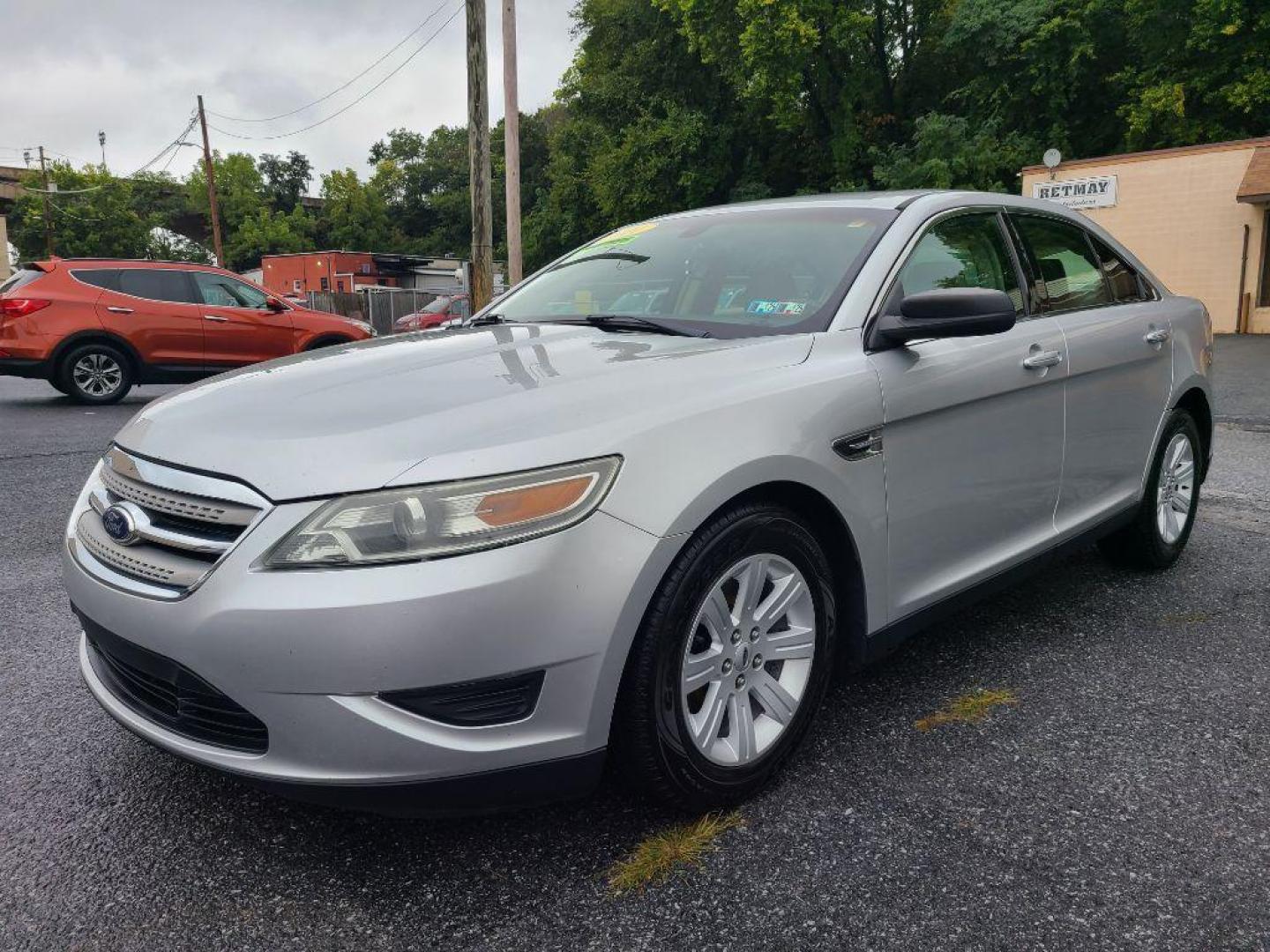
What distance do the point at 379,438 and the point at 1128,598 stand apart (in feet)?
10.3

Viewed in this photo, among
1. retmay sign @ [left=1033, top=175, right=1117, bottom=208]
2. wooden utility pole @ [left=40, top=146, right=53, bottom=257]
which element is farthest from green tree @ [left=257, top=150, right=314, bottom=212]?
retmay sign @ [left=1033, top=175, right=1117, bottom=208]

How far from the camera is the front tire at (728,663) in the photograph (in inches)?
80.0

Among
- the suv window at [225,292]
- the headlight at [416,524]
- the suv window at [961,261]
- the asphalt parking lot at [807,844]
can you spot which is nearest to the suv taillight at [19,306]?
the suv window at [225,292]

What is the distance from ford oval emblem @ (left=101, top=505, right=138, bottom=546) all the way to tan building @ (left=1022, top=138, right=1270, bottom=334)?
23.0m

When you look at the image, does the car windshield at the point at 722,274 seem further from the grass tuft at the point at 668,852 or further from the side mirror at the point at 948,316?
the grass tuft at the point at 668,852

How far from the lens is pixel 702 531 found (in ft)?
6.89

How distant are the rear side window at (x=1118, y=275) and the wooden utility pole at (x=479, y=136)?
1088 cm

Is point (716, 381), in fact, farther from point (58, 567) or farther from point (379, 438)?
point (58, 567)

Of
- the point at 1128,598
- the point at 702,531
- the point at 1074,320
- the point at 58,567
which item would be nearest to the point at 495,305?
the point at 702,531

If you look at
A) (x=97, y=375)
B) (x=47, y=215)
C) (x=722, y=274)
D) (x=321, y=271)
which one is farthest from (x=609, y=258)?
(x=47, y=215)

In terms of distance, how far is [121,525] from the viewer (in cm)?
213

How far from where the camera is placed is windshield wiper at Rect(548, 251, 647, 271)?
3414 millimetres

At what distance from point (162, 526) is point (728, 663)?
1.25 meters

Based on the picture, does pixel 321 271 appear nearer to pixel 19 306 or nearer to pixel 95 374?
pixel 95 374
